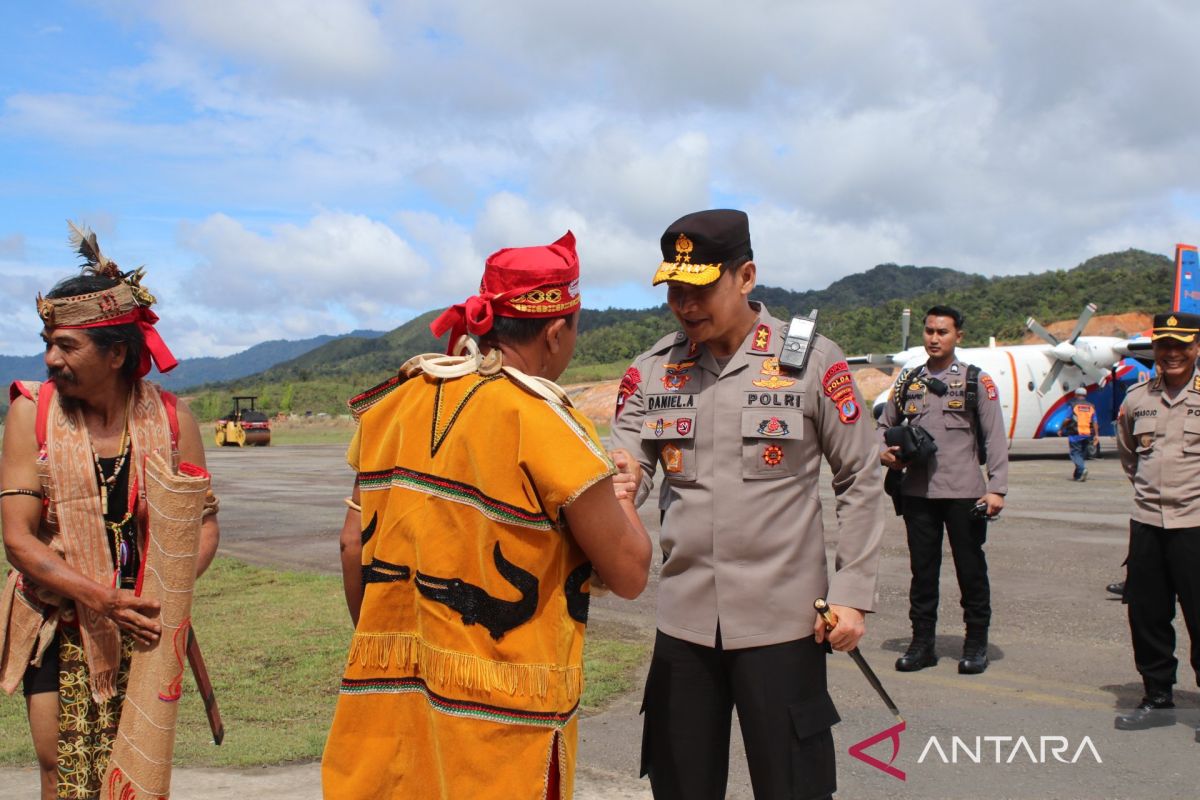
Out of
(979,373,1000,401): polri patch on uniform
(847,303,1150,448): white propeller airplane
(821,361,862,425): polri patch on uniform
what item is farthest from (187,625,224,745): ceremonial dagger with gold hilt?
(847,303,1150,448): white propeller airplane

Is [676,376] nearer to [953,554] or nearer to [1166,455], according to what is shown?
[1166,455]

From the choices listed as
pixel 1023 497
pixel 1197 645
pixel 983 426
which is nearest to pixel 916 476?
pixel 983 426

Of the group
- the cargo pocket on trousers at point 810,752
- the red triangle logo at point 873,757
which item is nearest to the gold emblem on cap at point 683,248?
the cargo pocket on trousers at point 810,752

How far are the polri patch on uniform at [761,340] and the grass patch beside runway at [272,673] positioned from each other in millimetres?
3096

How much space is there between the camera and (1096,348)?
26.5 m

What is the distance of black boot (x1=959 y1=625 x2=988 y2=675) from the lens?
6.53 m

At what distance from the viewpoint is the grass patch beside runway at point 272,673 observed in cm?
521

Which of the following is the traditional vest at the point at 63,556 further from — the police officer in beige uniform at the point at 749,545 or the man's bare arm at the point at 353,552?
the police officer in beige uniform at the point at 749,545

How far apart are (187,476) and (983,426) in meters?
5.18

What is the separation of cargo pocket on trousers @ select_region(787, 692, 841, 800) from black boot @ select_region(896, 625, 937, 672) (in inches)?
146

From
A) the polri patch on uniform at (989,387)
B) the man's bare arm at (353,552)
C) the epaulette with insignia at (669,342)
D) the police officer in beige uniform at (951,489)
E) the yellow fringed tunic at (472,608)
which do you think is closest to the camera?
the yellow fringed tunic at (472,608)

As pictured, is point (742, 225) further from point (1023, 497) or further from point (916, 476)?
point (1023, 497)

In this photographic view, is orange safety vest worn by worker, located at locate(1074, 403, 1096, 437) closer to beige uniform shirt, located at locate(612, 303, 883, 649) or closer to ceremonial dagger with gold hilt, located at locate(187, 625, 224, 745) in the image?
beige uniform shirt, located at locate(612, 303, 883, 649)

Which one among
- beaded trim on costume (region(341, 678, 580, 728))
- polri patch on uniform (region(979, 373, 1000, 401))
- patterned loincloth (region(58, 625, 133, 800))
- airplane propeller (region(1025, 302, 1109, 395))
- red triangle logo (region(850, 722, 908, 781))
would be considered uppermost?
airplane propeller (region(1025, 302, 1109, 395))
